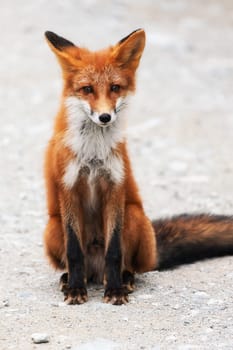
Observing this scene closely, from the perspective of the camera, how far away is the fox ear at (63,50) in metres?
6.30

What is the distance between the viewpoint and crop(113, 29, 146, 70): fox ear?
20.8 ft

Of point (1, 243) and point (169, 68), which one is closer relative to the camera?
point (1, 243)

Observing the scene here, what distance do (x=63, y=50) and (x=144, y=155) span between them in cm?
503

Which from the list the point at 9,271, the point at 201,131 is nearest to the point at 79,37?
the point at 201,131

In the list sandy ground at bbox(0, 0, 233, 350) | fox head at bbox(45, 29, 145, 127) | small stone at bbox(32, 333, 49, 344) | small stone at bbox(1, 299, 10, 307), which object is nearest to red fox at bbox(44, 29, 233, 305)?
fox head at bbox(45, 29, 145, 127)

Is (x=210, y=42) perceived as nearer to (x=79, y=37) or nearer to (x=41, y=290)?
(x=79, y=37)

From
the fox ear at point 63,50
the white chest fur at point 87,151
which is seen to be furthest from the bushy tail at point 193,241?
the fox ear at point 63,50

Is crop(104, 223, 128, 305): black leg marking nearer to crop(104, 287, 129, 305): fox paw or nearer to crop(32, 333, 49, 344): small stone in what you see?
crop(104, 287, 129, 305): fox paw

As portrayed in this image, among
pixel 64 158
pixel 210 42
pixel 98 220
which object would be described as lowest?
pixel 98 220

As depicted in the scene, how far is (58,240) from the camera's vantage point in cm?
666

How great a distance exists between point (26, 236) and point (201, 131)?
4575mm

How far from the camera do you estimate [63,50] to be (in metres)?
6.43

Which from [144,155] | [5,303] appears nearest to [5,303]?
[5,303]

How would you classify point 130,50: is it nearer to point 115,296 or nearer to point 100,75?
point 100,75
